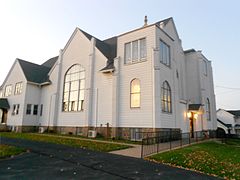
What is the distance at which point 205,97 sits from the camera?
26.2 metres

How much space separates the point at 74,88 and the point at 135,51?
365 inches

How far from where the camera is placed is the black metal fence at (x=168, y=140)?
12562 mm

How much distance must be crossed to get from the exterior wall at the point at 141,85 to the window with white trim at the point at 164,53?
1.62m

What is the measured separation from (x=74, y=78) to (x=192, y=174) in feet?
64.2

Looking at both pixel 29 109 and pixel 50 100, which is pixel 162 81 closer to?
pixel 50 100

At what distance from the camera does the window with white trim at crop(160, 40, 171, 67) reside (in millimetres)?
19095

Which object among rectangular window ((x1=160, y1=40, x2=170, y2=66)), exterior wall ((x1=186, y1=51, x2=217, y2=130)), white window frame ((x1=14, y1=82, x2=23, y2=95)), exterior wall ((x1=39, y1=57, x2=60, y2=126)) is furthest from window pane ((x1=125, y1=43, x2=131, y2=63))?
white window frame ((x1=14, y1=82, x2=23, y2=95))

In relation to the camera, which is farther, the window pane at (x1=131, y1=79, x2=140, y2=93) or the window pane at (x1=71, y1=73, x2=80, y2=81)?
the window pane at (x1=71, y1=73, x2=80, y2=81)

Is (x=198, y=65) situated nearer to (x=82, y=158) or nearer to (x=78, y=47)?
(x=78, y=47)

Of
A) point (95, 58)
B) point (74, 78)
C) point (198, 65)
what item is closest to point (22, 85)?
point (74, 78)

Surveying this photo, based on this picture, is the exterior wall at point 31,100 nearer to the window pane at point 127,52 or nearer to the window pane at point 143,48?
the window pane at point 127,52

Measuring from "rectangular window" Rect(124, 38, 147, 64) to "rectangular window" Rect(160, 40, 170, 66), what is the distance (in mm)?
1871

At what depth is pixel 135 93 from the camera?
18.2 meters

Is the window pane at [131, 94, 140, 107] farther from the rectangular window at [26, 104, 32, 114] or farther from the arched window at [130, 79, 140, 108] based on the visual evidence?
the rectangular window at [26, 104, 32, 114]
